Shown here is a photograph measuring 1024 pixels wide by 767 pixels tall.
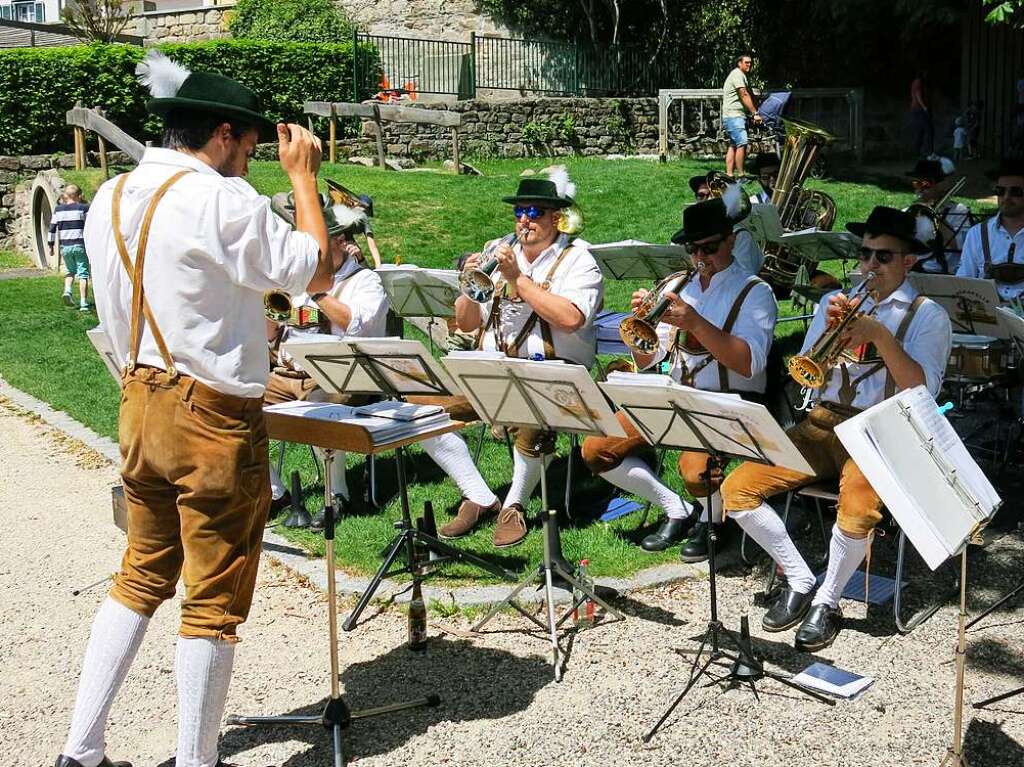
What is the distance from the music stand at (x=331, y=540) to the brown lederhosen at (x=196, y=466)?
37 centimetres

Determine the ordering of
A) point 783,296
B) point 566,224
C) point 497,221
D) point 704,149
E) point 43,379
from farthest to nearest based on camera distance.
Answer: point 704,149 < point 497,221 < point 43,379 < point 783,296 < point 566,224

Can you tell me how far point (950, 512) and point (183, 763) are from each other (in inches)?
101

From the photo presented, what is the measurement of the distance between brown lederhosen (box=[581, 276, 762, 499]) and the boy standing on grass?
9759 mm

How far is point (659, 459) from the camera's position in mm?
6980

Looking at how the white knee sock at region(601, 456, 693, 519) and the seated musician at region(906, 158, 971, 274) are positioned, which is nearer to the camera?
the white knee sock at region(601, 456, 693, 519)

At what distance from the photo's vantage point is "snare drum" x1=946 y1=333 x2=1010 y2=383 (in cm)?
638

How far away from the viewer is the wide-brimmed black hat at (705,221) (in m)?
5.68

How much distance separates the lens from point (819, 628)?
504 centimetres

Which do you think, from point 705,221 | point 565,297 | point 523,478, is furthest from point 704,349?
point 523,478

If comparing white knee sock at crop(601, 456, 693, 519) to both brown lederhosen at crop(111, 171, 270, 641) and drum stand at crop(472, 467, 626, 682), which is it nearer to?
drum stand at crop(472, 467, 626, 682)

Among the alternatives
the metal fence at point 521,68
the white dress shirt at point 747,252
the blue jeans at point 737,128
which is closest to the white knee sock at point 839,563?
the white dress shirt at point 747,252

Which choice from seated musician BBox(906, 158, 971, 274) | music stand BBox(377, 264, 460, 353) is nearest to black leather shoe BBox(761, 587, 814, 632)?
music stand BBox(377, 264, 460, 353)

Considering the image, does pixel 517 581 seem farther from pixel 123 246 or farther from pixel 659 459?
pixel 123 246

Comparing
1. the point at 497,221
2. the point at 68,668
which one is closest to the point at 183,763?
the point at 68,668
